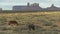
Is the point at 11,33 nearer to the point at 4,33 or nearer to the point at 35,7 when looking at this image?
the point at 4,33

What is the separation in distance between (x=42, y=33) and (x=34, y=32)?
0.77 m

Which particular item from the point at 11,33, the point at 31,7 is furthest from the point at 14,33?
the point at 31,7

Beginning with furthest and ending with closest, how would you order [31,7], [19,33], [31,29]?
[31,7]
[31,29]
[19,33]

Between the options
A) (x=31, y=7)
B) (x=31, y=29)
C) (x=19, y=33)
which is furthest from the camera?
(x=31, y=7)

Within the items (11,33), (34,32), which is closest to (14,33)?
(11,33)

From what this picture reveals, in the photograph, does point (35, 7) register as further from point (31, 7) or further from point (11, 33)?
point (11, 33)

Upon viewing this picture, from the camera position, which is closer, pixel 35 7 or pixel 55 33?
pixel 55 33

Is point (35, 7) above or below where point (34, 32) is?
below

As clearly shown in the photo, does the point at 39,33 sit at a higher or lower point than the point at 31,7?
higher

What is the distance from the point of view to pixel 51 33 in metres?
21.3

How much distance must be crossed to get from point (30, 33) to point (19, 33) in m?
0.89

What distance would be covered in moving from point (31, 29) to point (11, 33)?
3.15 metres

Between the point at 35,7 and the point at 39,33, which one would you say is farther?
the point at 35,7

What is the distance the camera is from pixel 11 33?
2102 centimetres
